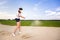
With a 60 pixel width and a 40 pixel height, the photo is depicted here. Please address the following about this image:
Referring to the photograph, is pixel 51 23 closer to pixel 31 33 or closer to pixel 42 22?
pixel 42 22

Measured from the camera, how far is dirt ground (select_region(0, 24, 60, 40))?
68.9 inches

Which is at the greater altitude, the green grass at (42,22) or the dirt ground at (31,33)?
the green grass at (42,22)

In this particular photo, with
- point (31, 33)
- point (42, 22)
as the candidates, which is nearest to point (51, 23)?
point (42, 22)

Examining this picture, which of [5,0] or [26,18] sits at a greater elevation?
[5,0]

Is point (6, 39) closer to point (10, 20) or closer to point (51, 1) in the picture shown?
point (10, 20)

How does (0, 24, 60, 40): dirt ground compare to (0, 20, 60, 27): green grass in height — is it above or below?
below

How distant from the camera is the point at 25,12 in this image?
5.78 feet

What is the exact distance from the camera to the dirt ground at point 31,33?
1749 millimetres

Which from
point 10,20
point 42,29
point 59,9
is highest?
point 59,9

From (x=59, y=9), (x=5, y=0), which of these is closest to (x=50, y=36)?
(x=59, y=9)

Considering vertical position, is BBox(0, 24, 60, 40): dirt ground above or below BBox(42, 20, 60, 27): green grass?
below

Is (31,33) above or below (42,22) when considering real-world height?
below

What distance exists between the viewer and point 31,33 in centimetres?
176

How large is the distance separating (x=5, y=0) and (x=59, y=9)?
2.39ft
